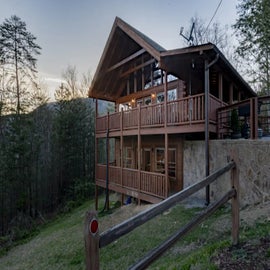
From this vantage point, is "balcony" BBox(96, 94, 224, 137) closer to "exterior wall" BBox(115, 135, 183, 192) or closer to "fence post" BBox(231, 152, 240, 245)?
"exterior wall" BBox(115, 135, 183, 192)

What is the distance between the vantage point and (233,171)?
2988 mm

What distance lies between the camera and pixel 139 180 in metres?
9.16

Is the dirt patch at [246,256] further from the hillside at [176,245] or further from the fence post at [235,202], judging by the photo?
the fence post at [235,202]

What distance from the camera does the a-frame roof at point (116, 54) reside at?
375 inches

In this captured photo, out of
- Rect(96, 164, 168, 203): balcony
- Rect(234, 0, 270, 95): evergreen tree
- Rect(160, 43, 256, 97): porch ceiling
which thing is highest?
Rect(234, 0, 270, 95): evergreen tree

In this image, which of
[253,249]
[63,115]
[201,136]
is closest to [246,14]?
[201,136]

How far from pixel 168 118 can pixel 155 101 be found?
114 inches

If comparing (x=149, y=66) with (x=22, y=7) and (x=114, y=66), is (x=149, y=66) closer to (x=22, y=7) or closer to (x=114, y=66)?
(x=114, y=66)

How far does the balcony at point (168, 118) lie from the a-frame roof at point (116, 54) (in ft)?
7.38

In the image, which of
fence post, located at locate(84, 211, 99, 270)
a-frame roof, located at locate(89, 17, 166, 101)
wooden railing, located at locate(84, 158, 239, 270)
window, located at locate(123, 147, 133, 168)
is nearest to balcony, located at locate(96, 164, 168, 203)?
window, located at locate(123, 147, 133, 168)

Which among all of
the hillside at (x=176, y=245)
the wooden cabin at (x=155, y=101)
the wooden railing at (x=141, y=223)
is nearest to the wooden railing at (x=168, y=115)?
the wooden cabin at (x=155, y=101)

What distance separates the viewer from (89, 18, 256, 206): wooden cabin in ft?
24.5

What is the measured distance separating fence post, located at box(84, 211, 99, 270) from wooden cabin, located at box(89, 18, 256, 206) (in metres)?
5.79

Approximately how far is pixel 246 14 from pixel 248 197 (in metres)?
12.4
